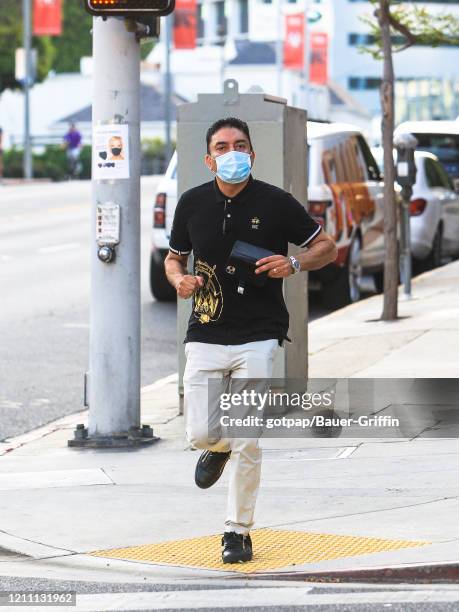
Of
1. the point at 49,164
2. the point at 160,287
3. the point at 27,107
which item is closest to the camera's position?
the point at 160,287

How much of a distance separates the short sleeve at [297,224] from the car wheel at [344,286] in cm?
1121

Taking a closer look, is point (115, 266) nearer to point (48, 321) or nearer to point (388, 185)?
Result: point (388, 185)

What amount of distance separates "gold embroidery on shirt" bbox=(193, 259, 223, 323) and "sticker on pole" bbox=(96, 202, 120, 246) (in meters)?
3.36

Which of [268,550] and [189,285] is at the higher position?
[189,285]

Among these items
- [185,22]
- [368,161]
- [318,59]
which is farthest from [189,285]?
[318,59]

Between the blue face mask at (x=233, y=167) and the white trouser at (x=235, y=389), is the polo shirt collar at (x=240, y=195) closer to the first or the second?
the blue face mask at (x=233, y=167)

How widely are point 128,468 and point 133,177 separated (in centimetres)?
198

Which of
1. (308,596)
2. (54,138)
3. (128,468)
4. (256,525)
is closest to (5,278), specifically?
(128,468)

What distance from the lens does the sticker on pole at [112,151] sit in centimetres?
1068

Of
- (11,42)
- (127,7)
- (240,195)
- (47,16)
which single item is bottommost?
(11,42)

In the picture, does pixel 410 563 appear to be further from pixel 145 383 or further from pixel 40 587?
pixel 145 383

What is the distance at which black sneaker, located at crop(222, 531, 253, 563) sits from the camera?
24.0ft

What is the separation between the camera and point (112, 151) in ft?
35.1

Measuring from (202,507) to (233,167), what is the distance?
203cm
